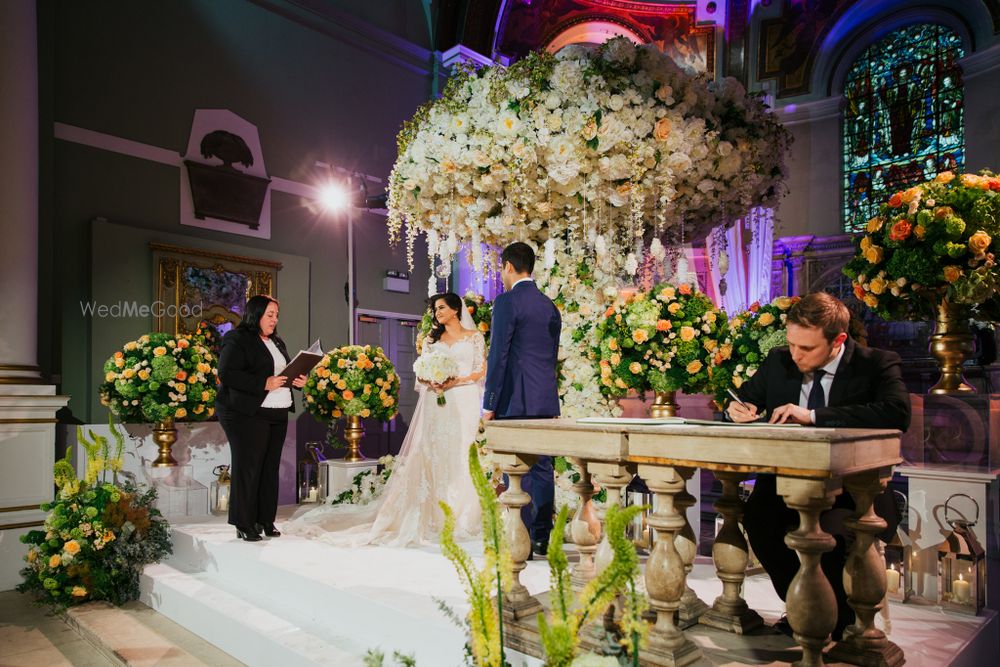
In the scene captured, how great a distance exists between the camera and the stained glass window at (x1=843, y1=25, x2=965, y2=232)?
11562mm

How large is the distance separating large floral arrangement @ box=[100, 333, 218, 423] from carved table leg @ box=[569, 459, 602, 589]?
4.08m

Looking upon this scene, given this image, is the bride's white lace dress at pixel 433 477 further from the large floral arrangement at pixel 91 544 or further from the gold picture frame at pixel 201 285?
the gold picture frame at pixel 201 285

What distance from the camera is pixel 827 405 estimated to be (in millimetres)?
2660

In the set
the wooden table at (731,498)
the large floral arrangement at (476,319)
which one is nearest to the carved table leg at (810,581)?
the wooden table at (731,498)

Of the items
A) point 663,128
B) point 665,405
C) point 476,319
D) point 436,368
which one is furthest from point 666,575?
point 476,319

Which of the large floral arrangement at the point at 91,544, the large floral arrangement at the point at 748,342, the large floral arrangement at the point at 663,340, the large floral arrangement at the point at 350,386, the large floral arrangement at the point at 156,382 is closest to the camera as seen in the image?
the large floral arrangement at the point at 748,342

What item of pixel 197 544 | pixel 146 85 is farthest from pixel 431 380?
pixel 146 85

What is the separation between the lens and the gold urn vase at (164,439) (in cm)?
595

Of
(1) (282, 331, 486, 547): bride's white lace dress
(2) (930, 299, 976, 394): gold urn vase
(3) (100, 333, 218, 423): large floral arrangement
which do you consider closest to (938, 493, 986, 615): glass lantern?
(2) (930, 299, 976, 394): gold urn vase

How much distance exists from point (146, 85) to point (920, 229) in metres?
7.02

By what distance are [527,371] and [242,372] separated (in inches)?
80.8

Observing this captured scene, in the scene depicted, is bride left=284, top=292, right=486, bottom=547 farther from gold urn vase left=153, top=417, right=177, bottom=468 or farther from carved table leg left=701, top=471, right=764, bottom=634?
carved table leg left=701, top=471, right=764, bottom=634

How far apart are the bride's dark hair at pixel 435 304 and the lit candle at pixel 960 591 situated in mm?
3274

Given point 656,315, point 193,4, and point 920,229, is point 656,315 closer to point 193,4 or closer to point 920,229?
point 920,229
